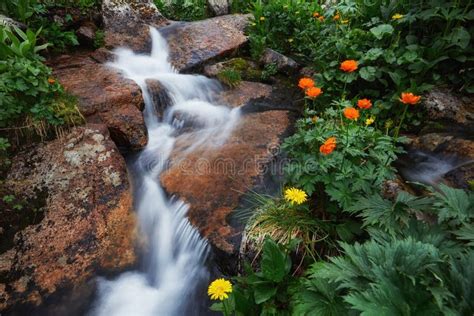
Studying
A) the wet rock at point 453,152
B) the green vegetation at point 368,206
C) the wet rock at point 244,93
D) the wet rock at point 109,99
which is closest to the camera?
the green vegetation at point 368,206

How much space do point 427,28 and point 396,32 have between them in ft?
1.09

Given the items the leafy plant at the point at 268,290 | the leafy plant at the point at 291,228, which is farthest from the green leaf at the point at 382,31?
the leafy plant at the point at 268,290

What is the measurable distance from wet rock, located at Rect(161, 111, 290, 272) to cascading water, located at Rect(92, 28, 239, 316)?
0.13m

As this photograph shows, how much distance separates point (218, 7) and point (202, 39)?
2596 millimetres

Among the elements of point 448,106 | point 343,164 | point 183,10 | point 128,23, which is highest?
point 128,23

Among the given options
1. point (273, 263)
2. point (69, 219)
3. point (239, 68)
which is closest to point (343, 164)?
point (273, 263)

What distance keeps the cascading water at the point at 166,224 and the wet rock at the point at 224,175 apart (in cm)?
13

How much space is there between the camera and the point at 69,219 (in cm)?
294

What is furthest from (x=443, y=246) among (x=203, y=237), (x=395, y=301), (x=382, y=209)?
(x=203, y=237)

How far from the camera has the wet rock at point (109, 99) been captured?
3.94m

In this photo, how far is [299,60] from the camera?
582 centimetres

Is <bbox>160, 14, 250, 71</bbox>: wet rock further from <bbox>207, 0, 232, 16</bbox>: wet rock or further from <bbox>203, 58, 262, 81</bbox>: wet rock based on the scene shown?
<bbox>207, 0, 232, 16</bbox>: wet rock

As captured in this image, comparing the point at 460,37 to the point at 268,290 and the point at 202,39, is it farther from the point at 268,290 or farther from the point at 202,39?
the point at 202,39

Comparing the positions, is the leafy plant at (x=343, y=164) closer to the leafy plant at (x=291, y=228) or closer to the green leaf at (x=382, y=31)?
the leafy plant at (x=291, y=228)
